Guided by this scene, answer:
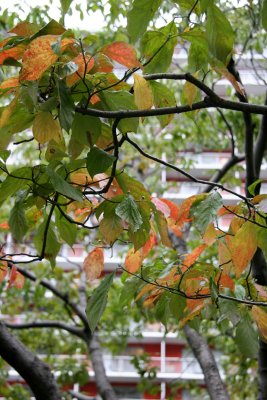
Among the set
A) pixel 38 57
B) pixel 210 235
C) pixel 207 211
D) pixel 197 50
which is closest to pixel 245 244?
pixel 207 211

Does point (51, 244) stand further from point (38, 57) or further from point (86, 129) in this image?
point (38, 57)

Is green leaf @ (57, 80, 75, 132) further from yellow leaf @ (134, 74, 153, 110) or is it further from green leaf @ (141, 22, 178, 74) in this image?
green leaf @ (141, 22, 178, 74)

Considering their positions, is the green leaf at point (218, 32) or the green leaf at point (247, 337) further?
the green leaf at point (247, 337)

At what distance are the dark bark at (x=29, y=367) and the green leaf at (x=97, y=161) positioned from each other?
174 centimetres

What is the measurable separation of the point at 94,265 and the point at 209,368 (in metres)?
2.03

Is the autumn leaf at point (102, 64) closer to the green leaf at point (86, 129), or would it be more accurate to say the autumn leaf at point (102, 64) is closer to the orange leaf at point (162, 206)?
the green leaf at point (86, 129)

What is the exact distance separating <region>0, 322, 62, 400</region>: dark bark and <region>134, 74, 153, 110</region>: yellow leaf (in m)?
1.82

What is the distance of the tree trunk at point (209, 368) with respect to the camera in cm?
367

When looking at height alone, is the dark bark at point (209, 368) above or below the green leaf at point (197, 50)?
below

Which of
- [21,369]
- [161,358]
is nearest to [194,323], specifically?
[21,369]

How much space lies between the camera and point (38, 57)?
50.6 inches

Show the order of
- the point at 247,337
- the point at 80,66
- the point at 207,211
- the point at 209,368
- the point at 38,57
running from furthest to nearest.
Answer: the point at 209,368
the point at 247,337
the point at 207,211
the point at 80,66
the point at 38,57

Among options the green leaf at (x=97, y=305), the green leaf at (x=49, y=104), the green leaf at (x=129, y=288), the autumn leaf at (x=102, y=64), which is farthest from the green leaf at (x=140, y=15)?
the green leaf at (x=129, y=288)

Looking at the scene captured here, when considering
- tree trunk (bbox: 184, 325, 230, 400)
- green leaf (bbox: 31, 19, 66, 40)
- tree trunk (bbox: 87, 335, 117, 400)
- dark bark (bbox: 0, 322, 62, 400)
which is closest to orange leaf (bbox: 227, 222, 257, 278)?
green leaf (bbox: 31, 19, 66, 40)
